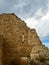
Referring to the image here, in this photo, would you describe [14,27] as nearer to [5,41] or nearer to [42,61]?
[5,41]

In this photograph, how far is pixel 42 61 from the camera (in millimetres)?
23578

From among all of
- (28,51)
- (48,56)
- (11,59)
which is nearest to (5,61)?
(11,59)

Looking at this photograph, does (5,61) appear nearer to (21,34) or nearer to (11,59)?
(11,59)

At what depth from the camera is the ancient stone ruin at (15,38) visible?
102ft

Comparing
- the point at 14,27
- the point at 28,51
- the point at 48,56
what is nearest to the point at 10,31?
the point at 14,27

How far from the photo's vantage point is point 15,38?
31.4m

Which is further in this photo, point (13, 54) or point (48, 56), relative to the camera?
point (13, 54)

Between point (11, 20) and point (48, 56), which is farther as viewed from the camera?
point (11, 20)

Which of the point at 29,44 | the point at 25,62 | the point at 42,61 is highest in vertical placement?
the point at 29,44

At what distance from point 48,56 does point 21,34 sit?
25.3 feet

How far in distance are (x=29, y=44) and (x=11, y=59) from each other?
2395 millimetres

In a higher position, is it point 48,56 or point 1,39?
point 1,39

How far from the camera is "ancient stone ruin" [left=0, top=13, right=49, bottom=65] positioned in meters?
31.1

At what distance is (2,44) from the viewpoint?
30.5 meters
